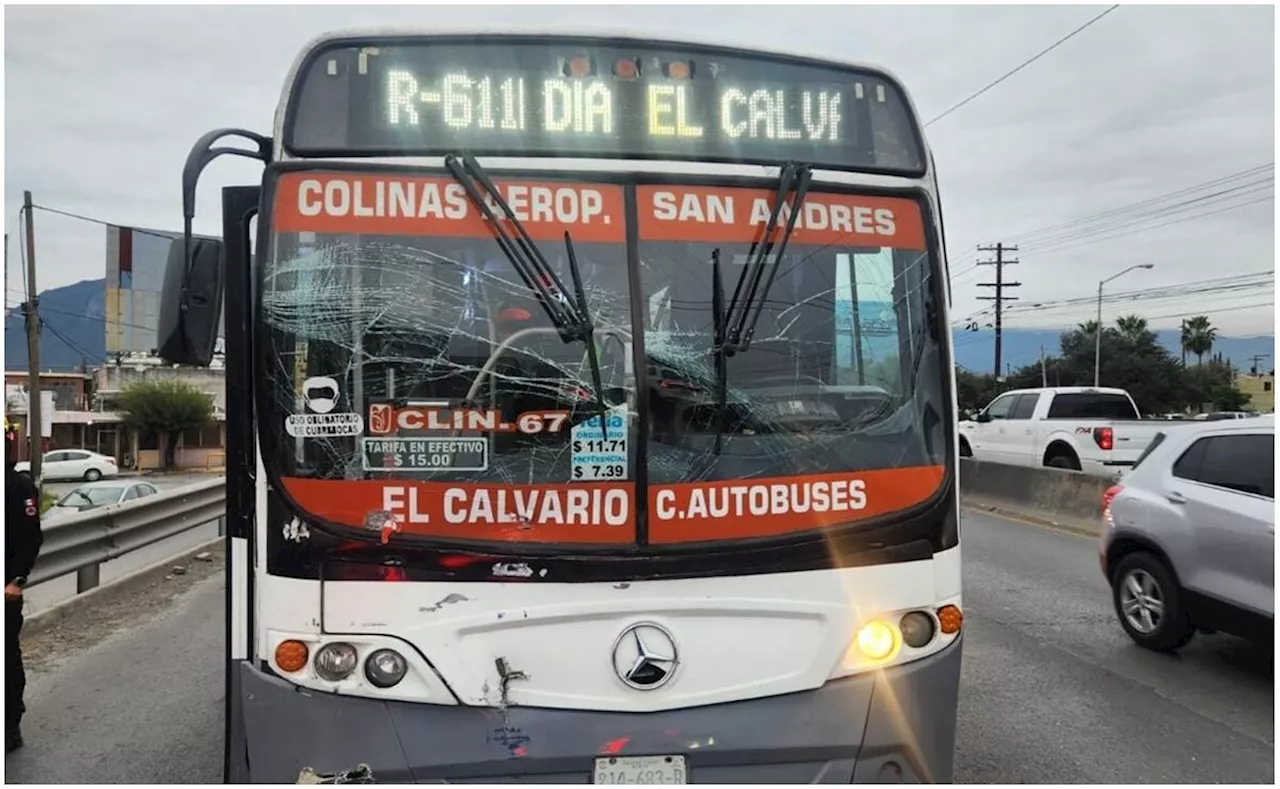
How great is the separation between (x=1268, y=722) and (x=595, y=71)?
4923 millimetres

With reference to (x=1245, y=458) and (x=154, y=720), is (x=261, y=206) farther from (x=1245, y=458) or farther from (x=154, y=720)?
(x=1245, y=458)

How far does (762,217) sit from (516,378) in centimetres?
102

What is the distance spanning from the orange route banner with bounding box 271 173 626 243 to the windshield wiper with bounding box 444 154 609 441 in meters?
0.03

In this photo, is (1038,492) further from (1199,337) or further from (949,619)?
(1199,337)

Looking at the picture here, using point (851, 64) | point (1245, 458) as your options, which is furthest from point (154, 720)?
point (1245, 458)

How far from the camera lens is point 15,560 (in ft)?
15.4

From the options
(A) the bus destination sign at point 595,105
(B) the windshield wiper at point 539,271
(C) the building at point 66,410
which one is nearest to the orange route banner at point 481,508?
(B) the windshield wiper at point 539,271

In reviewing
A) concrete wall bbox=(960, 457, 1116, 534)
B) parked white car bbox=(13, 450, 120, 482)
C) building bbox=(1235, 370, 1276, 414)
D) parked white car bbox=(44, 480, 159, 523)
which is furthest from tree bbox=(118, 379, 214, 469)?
building bbox=(1235, 370, 1276, 414)

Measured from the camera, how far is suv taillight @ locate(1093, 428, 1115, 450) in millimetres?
15852

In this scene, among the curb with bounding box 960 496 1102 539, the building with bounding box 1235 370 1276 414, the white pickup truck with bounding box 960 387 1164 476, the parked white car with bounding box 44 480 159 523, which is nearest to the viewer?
the curb with bounding box 960 496 1102 539

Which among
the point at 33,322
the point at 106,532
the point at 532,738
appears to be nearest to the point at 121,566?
the point at 106,532

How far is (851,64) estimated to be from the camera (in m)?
3.65

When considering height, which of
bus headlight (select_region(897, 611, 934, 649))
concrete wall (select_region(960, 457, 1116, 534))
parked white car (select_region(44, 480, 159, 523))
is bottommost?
parked white car (select_region(44, 480, 159, 523))

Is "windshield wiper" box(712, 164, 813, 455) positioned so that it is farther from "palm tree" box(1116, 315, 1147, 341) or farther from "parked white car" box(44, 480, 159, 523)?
"palm tree" box(1116, 315, 1147, 341)
